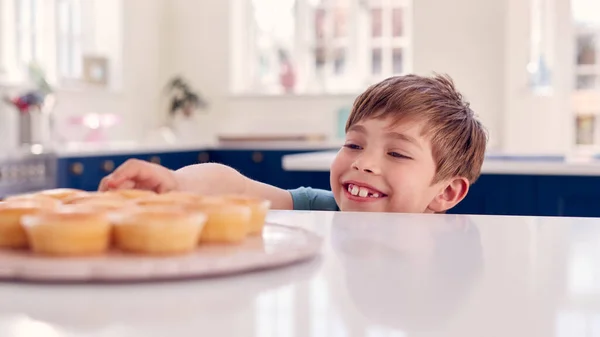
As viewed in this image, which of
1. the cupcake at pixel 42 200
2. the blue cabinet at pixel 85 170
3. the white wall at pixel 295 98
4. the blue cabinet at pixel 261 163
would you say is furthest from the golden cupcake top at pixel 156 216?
the white wall at pixel 295 98

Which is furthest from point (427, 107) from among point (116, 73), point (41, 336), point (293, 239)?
point (116, 73)

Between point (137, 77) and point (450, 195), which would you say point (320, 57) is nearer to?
point (137, 77)

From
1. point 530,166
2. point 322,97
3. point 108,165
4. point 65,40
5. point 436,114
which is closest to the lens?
point 436,114

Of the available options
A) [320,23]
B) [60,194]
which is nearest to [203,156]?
[320,23]

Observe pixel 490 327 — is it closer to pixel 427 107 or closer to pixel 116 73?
pixel 427 107

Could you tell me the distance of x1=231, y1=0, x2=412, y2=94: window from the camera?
5734 millimetres

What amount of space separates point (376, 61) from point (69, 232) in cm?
533

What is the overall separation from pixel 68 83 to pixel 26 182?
5.56ft

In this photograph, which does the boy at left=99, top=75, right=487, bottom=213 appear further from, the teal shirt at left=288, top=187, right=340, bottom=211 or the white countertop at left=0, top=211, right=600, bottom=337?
the white countertop at left=0, top=211, right=600, bottom=337

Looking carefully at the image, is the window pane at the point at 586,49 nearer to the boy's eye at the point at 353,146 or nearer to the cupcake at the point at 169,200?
the boy's eye at the point at 353,146

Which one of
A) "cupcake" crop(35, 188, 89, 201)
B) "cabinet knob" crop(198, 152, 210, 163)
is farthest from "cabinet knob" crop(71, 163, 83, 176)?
"cupcake" crop(35, 188, 89, 201)

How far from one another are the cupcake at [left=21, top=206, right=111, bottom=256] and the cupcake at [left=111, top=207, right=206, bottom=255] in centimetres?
1

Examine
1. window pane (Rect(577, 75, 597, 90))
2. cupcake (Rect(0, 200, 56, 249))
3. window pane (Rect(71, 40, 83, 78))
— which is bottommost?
cupcake (Rect(0, 200, 56, 249))

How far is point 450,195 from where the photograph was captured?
59.7 inches
